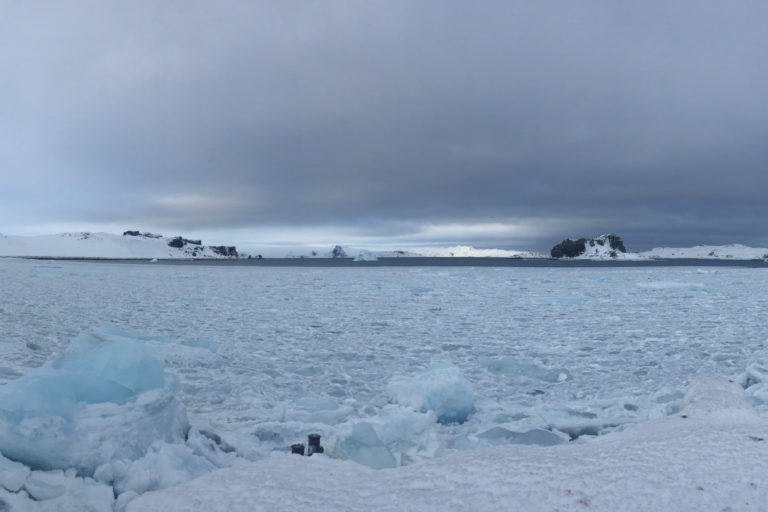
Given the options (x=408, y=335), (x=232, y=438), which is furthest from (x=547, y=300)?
(x=232, y=438)

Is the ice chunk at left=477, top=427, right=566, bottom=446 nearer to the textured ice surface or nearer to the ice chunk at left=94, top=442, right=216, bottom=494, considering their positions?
the textured ice surface

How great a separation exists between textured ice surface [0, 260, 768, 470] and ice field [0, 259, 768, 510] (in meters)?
0.03

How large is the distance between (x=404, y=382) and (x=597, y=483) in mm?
2506

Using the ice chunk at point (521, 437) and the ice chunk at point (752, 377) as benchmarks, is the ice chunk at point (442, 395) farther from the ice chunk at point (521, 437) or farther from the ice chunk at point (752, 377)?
the ice chunk at point (752, 377)

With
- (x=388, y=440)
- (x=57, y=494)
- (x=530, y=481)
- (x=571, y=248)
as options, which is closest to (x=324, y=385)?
(x=388, y=440)

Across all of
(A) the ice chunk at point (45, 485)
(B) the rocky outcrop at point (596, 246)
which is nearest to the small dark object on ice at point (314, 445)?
(A) the ice chunk at point (45, 485)

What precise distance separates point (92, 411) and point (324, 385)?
90.0 inches

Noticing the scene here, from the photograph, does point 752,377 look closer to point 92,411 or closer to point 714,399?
point 714,399

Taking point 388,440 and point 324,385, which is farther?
point 324,385

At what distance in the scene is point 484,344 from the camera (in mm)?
6797

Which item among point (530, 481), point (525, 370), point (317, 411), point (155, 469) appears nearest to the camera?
point (530, 481)

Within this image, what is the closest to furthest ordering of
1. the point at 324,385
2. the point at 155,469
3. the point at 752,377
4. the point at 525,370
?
1. the point at 155,469
2. the point at 752,377
3. the point at 324,385
4. the point at 525,370

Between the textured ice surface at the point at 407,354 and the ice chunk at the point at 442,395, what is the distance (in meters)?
0.11

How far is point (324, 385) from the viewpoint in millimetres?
4664
